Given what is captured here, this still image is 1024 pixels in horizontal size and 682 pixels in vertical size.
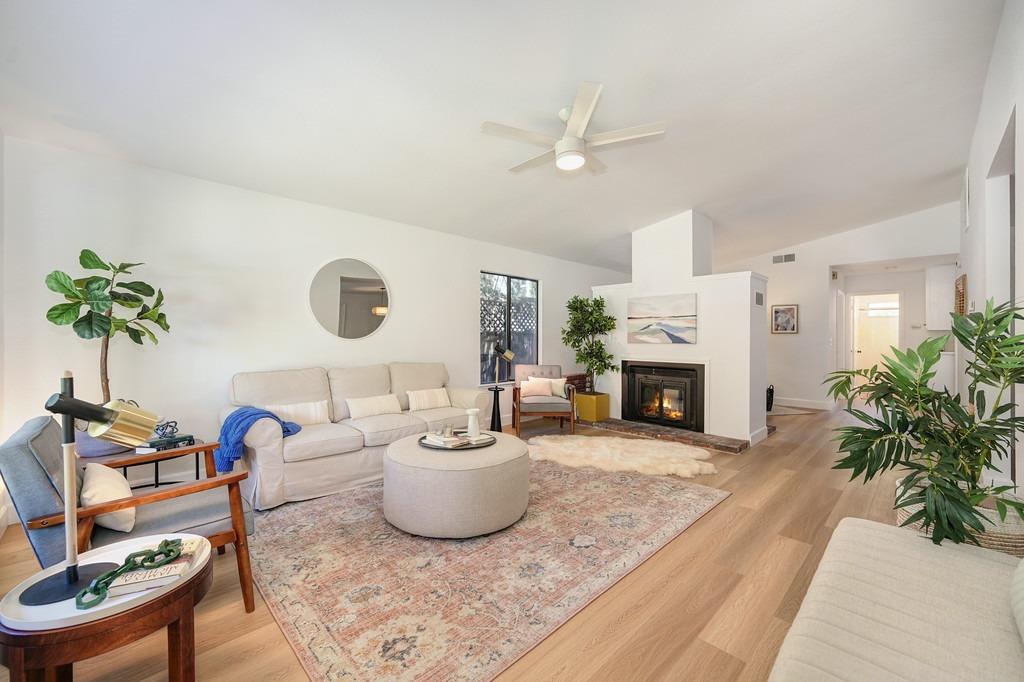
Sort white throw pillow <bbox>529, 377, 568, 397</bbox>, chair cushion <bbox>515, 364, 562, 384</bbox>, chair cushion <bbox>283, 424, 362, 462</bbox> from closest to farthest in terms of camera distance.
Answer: chair cushion <bbox>283, 424, 362, 462</bbox> < white throw pillow <bbox>529, 377, 568, 397</bbox> < chair cushion <bbox>515, 364, 562, 384</bbox>

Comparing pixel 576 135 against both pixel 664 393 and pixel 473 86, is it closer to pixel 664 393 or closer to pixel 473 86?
pixel 473 86

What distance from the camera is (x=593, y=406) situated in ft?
19.9

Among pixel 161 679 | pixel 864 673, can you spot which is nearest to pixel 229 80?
pixel 161 679

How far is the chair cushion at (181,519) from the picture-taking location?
182cm

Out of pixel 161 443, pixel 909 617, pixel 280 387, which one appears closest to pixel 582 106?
pixel 909 617

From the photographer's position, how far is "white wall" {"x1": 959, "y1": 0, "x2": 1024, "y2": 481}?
2128mm

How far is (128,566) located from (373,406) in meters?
2.76

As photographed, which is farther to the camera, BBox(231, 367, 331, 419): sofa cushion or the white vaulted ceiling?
BBox(231, 367, 331, 419): sofa cushion

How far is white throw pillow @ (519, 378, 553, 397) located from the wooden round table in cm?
442

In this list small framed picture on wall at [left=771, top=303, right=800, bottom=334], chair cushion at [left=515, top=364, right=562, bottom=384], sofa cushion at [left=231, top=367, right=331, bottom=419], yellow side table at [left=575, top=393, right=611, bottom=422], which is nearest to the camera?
sofa cushion at [left=231, top=367, right=331, bottom=419]

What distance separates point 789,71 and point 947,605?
10.1ft

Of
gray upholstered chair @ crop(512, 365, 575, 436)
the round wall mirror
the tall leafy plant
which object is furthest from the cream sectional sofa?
the tall leafy plant

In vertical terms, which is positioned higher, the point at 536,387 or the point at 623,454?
the point at 536,387

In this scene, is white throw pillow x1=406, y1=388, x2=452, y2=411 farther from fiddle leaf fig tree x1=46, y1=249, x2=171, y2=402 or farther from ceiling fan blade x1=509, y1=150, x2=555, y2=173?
ceiling fan blade x1=509, y1=150, x2=555, y2=173
